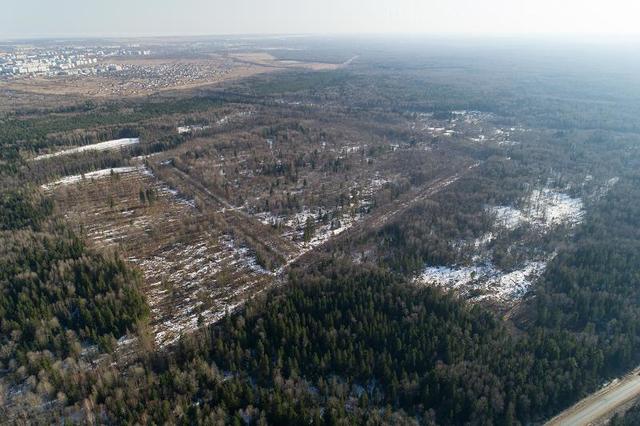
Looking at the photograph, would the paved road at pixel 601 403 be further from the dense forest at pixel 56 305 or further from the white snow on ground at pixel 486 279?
the dense forest at pixel 56 305

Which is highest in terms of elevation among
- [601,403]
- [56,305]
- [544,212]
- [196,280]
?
[56,305]

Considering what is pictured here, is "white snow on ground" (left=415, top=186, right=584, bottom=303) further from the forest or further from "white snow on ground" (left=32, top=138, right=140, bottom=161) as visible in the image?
"white snow on ground" (left=32, top=138, right=140, bottom=161)

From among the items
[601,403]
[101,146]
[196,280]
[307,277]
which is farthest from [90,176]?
[601,403]

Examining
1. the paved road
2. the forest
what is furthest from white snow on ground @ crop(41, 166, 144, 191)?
the paved road

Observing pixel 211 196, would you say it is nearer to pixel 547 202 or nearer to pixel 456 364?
pixel 456 364

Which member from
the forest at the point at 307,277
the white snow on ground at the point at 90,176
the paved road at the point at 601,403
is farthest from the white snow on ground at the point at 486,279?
the white snow on ground at the point at 90,176

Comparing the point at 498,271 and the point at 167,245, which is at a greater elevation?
the point at 167,245

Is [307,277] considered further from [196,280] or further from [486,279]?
[486,279]
